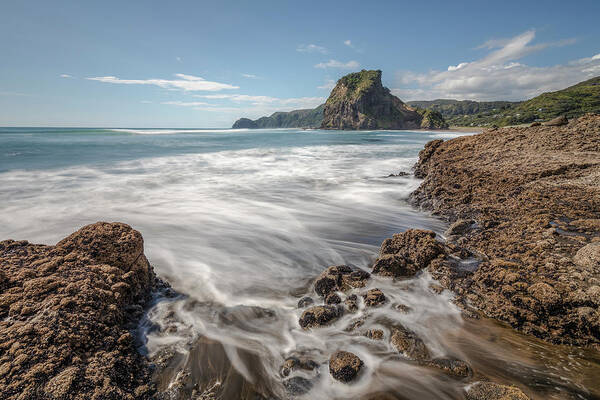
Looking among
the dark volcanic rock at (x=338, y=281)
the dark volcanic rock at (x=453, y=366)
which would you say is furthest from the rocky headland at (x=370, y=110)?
the dark volcanic rock at (x=453, y=366)

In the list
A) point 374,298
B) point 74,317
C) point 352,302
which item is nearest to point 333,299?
point 352,302

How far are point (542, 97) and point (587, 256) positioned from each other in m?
130

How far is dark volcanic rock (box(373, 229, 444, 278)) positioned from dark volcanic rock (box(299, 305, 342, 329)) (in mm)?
1265

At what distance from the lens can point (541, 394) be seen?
2264 millimetres

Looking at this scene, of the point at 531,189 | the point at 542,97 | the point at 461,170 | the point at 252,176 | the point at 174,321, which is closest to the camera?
the point at 174,321

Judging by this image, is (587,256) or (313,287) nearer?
(587,256)

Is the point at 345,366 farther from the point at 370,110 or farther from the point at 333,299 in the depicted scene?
the point at 370,110

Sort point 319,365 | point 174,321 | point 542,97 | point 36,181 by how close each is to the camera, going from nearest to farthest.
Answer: point 319,365 < point 174,321 < point 36,181 < point 542,97

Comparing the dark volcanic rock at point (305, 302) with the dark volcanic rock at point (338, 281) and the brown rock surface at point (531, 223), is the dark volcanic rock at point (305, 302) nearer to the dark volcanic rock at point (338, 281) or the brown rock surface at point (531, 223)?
the dark volcanic rock at point (338, 281)

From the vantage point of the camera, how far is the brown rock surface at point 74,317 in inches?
75.9

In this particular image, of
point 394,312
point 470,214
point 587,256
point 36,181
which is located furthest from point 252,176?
point 587,256

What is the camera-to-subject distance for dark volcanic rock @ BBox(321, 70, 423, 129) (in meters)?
120

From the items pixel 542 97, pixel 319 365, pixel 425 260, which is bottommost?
pixel 319 365

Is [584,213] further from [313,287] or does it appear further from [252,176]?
→ [252,176]
